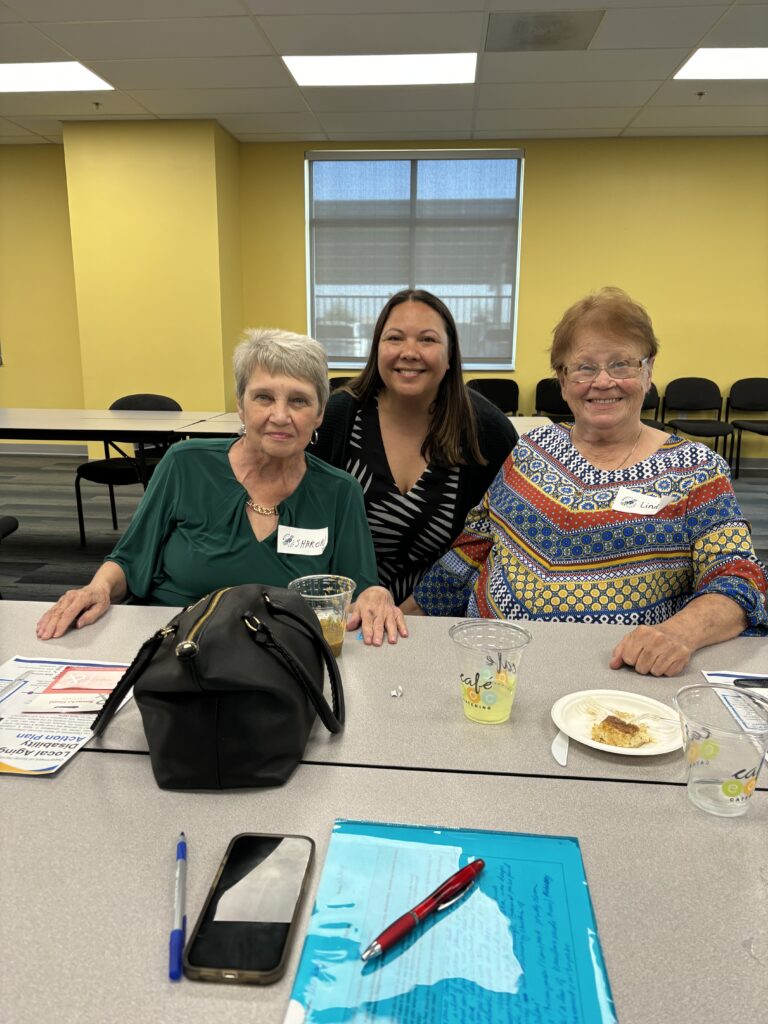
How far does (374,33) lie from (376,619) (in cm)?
458

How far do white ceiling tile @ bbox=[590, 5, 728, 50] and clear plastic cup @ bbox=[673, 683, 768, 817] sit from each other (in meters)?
4.70

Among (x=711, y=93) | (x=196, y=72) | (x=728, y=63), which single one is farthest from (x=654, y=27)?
(x=196, y=72)

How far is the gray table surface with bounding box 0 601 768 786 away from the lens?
3.25ft

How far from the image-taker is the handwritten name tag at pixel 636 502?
5.21 ft

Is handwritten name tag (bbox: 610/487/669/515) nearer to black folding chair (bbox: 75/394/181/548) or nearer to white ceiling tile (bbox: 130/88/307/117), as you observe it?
black folding chair (bbox: 75/394/181/548)

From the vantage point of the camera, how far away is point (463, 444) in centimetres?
226

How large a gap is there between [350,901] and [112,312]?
7.09m

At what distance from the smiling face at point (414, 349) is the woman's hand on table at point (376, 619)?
89 centimetres

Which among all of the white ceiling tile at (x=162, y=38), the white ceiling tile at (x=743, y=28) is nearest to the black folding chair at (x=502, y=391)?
the white ceiling tile at (x=743, y=28)

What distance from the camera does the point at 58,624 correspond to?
1406 mm

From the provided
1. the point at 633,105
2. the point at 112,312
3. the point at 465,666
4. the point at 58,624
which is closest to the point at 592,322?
the point at 465,666

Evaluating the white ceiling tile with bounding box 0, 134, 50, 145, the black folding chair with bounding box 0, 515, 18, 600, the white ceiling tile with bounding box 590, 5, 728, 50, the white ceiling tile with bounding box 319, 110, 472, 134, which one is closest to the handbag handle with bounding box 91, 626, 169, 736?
the black folding chair with bounding box 0, 515, 18, 600

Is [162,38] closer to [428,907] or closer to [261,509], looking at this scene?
[261,509]

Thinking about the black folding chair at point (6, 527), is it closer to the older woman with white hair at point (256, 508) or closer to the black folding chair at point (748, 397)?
the older woman with white hair at point (256, 508)
